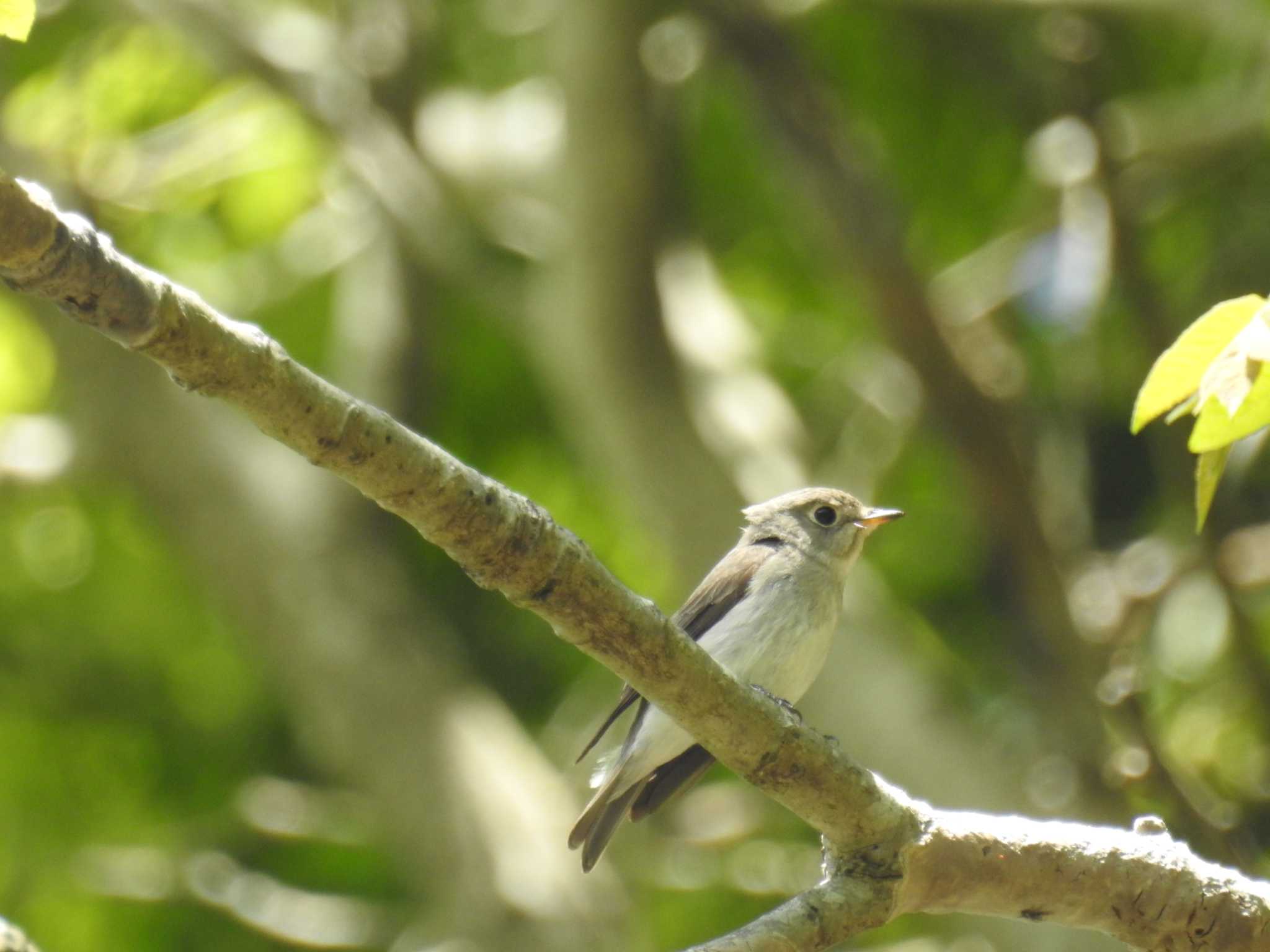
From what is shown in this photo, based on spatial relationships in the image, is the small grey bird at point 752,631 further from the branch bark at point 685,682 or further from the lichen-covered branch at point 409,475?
the lichen-covered branch at point 409,475

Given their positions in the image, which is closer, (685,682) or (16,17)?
(16,17)

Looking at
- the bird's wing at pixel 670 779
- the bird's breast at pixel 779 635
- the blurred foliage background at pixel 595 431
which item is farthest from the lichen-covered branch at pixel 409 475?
the blurred foliage background at pixel 595 431

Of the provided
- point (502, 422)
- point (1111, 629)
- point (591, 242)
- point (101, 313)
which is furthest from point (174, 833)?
point (101, 313)

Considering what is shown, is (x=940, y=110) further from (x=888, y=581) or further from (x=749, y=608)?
(x=749, y=608)

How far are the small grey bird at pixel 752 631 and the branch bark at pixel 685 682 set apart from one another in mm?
1300

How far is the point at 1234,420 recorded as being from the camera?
2320mm

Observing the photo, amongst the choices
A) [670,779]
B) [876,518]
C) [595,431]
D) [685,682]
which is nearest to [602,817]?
[670,779]

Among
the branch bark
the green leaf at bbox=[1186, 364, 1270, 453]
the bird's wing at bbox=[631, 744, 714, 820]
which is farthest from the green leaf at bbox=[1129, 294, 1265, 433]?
the bird's wing at bbox=[631, 744, 714, 820]

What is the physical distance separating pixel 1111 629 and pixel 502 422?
444 cm

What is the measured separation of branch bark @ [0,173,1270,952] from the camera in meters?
2.22

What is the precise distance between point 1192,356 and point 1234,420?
18 cm

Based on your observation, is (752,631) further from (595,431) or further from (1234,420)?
(1234,420)

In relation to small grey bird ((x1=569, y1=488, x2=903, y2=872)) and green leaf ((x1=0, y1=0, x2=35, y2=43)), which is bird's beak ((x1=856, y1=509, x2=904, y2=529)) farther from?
green leaf ((x1=0, y1=0, x2=35, y2=43))

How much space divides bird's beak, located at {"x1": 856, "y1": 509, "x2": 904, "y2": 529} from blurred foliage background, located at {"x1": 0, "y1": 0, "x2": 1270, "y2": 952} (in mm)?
A: 796
